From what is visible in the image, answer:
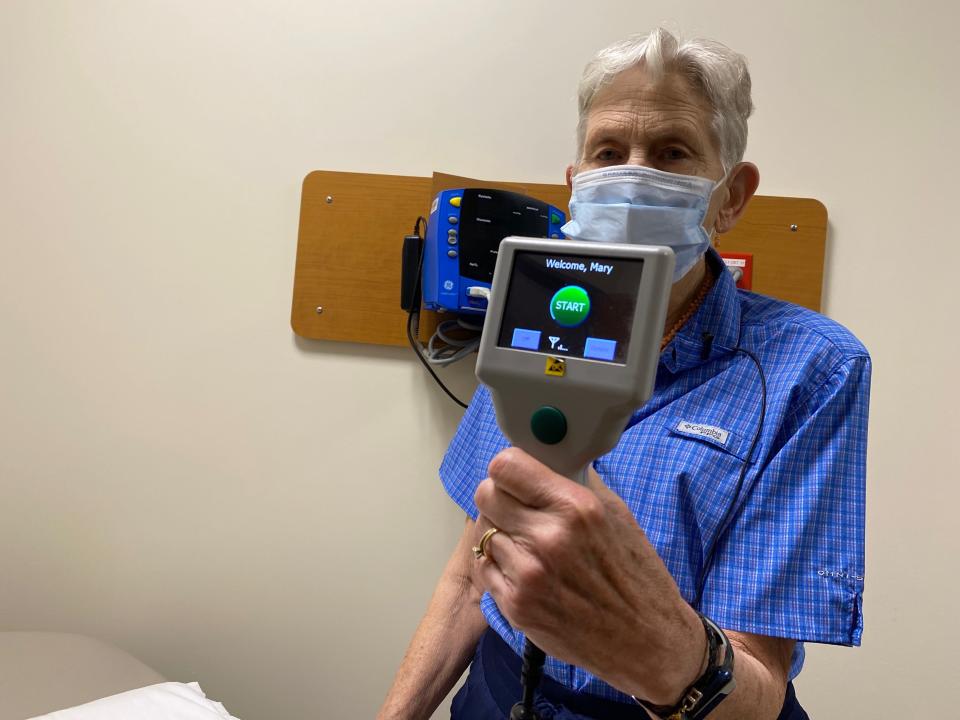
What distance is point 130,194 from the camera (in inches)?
61.3

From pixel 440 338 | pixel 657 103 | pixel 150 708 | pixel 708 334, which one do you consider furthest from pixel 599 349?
pixel 150 708

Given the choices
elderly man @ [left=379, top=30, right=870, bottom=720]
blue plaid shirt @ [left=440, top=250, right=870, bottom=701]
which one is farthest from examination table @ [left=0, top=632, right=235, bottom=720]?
blue plaid shirt @ [left=440, top=250, right=870, bottom=701]

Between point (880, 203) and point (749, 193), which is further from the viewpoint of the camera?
point (880, 203)

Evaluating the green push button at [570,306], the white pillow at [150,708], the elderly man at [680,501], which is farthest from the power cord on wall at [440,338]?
the green push button at [570,306]

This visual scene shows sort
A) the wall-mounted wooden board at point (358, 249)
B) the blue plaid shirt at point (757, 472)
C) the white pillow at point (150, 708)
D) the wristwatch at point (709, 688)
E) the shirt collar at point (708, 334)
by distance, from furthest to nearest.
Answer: the wall-mounted wooden board at point (358, 249) → the white pillow at point (150, 708) → the shirt collar at point (708, 334) → the blue plaid shirt at point (757, 472) → the wristwatch at point (709, 688)

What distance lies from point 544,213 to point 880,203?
0.65 m

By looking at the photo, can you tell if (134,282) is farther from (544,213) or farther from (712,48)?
(712,48)

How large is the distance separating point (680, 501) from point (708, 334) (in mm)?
224

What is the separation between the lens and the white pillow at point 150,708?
3.53 feet

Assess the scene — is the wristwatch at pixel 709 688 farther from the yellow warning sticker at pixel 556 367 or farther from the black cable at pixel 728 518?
the yellow warning sticker at pixel 556 367

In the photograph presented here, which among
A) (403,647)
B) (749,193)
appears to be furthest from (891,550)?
(403,647)

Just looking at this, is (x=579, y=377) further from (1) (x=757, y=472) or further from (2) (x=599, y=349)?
(1) (x=757, y=472)

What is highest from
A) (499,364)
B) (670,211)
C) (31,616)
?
(670,211)

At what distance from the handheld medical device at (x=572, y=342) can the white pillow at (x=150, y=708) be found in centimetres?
94
